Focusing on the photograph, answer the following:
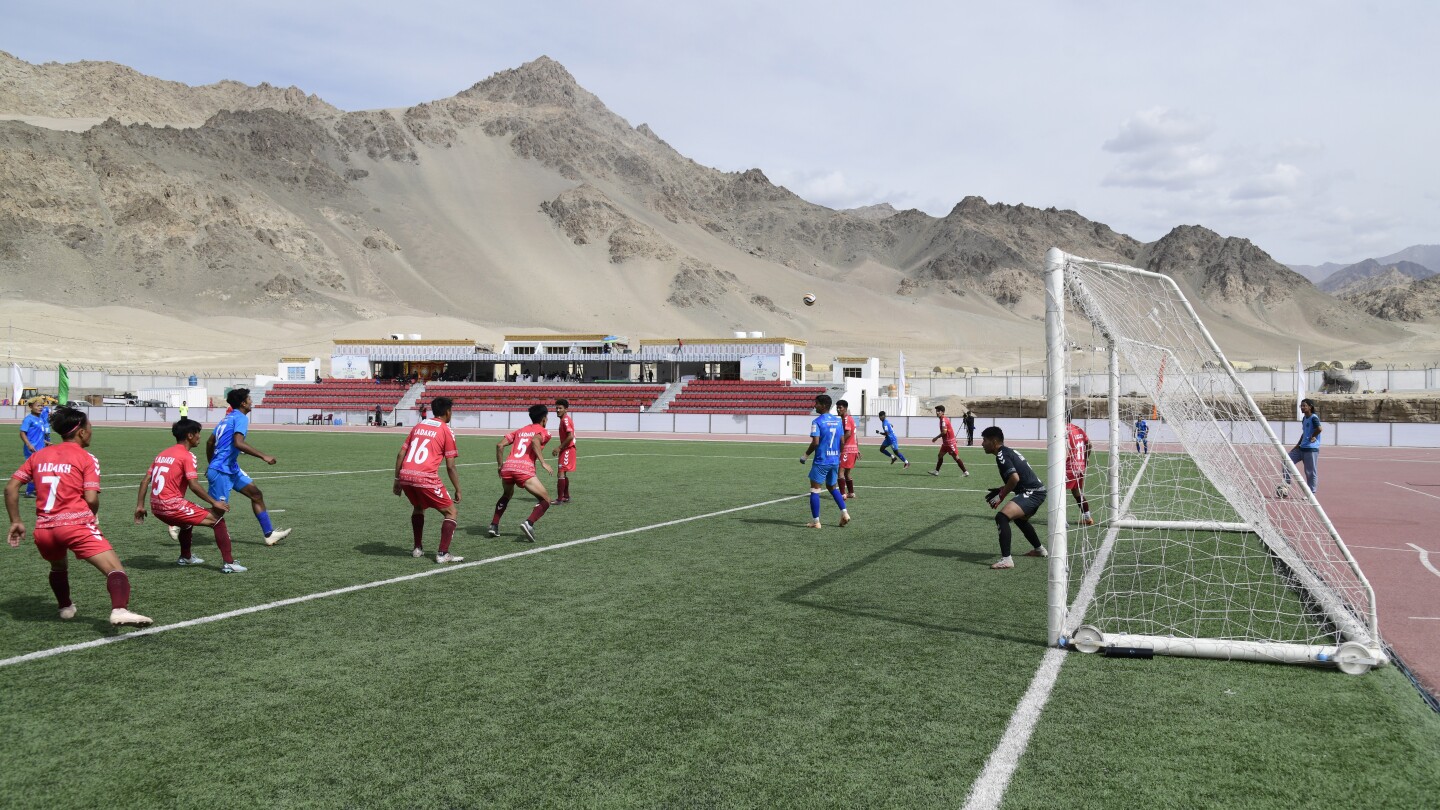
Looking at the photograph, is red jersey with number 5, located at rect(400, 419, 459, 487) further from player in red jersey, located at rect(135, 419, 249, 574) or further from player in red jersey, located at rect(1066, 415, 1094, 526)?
player in red jersey, located at rect(1066, 415, 1094, 526)

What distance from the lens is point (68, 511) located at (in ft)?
23.3

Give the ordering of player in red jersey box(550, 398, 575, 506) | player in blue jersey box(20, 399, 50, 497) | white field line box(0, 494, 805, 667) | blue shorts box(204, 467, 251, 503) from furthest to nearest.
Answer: player in red jersey box(550, 398, 575, 506) → player in blue jersey box(20, 399, 50, 497) → blue shorts box(204, 467, 251, 503) → white field line box(0, 494, 805, 667)

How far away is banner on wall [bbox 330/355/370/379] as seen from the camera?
71.5 metres

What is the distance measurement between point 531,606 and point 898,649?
331 cm

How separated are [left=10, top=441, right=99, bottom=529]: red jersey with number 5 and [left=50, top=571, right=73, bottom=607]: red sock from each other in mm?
608

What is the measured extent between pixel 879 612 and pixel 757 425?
4027cm

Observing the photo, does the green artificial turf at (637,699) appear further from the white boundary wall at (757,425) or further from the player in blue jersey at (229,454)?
the white boundary wall at (757,425)

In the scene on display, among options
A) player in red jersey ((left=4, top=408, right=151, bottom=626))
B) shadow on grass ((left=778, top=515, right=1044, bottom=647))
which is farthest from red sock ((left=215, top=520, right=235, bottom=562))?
shadow on grass ((left=778, top=515, right=1044, bottom=647))

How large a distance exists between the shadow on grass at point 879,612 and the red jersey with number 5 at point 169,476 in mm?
6122

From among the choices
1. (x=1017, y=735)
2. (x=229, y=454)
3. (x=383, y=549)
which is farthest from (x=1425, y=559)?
(x=229, y=454)

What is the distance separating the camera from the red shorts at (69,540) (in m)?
7.05

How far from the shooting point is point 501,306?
5837 inches

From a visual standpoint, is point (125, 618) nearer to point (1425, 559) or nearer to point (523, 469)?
point (523, 469)

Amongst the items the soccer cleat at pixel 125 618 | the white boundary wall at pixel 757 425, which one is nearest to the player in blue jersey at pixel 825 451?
the soccer cleat at pixel 125 618
